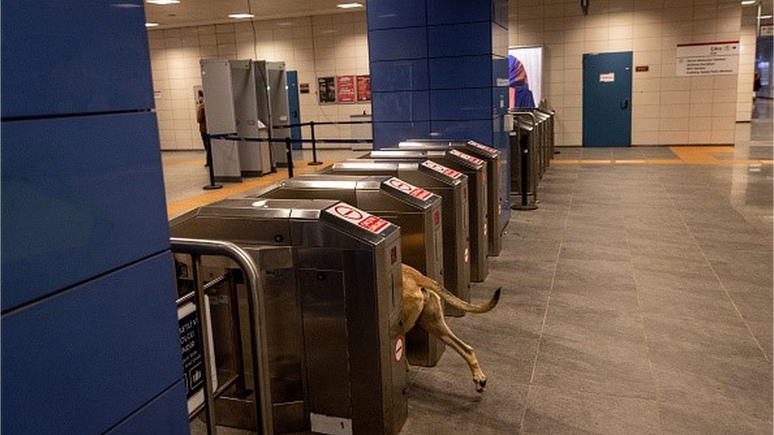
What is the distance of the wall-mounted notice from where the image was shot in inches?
521

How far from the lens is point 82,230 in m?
1.28

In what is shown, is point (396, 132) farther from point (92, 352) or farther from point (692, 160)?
point (692, 160)

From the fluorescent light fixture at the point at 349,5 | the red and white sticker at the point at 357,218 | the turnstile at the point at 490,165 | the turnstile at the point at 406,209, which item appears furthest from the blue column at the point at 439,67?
the fluorescent light fixture at the point at 349,5

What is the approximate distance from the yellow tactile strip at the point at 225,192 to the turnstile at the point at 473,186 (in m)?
2.42

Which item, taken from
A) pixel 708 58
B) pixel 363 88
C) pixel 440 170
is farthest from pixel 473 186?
pixel 363 88

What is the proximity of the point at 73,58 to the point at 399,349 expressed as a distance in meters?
2.16

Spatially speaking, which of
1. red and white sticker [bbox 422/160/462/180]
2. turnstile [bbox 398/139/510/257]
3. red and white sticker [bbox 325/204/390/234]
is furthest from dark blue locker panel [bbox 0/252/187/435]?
turnstile [bbox 398/139/510/257]

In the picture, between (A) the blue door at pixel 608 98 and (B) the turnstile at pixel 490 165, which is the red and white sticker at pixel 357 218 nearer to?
(B) the turnstile at pixel 490 165

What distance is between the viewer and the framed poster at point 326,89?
53.2 ft

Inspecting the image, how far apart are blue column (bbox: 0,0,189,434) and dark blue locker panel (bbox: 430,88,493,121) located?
511cm

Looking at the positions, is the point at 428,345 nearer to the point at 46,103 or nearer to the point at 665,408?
the point at 665,408

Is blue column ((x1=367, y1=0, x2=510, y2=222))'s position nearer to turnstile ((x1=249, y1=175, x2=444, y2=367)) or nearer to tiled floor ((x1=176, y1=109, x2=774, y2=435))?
tiled floor ((x1=176, y1=109, x2=774, y2=435))

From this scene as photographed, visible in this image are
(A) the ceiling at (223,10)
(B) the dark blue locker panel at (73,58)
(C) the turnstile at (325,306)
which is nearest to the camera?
(B) the dark blue locker panel at (73,58)

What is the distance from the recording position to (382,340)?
112 inches
